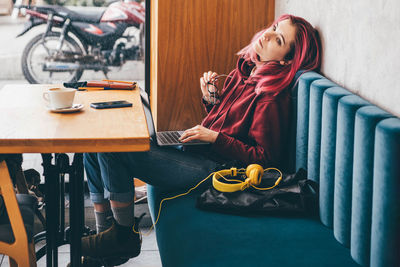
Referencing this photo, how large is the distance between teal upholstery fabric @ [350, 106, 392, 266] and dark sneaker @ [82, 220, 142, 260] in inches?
31.1

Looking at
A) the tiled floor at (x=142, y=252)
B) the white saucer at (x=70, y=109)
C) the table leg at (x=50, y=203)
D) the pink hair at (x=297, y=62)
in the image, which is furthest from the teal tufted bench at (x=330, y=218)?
the tiled floor at (x=142, y=252)

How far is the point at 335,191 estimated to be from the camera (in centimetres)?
146

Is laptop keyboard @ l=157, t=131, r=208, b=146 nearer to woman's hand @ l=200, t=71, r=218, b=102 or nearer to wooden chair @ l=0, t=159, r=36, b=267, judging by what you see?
woman's hand @ l=200, t=71, r=218, b=102

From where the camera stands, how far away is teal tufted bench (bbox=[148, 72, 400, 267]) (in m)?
1.19

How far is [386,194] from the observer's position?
117 centimetres

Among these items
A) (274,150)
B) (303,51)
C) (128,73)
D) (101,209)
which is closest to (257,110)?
(274,150)

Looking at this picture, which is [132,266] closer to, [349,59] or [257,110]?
[257,110]

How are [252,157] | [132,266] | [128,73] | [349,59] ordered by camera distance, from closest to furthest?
[349,59] → [252,157] → [132,266] → [128,73]

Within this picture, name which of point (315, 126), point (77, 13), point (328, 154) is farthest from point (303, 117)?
point (77, 13)

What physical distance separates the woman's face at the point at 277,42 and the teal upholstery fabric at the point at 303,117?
0.74ft

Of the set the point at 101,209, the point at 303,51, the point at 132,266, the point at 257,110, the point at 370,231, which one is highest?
the point at 303,51

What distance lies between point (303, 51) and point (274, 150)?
43 centimetres

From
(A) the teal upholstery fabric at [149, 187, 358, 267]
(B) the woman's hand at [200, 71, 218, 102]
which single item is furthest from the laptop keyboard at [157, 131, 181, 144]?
(A) the teal upholstery fabric at [149, 187, 358, 267]

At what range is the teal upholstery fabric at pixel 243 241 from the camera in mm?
1313
